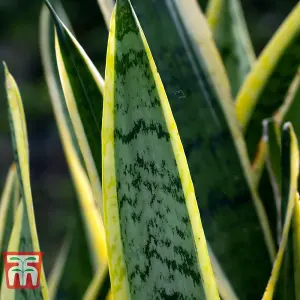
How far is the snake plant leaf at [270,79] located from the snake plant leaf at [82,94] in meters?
0.17

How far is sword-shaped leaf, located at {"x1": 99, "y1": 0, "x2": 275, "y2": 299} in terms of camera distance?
48cm

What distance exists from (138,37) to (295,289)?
0.23m

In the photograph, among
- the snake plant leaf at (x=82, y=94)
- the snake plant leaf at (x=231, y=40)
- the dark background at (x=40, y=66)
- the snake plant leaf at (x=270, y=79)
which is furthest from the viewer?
the dark background at (x=40, y=66)

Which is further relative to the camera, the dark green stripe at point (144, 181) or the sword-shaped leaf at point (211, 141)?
the sword-shaped leaf at point (211, 141)

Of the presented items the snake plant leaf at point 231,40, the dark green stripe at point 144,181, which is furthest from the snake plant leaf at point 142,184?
the snake plant leaf at point 231,40

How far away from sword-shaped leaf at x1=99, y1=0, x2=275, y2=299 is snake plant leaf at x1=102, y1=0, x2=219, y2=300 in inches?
5.4

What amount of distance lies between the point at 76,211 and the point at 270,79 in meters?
0.27

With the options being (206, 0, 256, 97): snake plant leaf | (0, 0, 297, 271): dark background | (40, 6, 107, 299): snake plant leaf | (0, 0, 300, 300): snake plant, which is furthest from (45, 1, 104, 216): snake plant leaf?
(0, 0, 297, 271): dark background

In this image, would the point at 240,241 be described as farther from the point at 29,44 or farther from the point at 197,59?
the point at 29,44

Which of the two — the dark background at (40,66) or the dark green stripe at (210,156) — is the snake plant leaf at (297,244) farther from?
the dark background at (40,66)

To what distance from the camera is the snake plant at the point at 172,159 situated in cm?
34

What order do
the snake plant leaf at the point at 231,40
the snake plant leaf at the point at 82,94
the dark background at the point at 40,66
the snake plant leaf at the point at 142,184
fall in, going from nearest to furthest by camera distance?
the snake plant leaf at the point at 142,184 → the snake plant leaf at the point at 82,94 → the snake plant leaf at the point at 231,40 → the dark background at the point at 40,66
